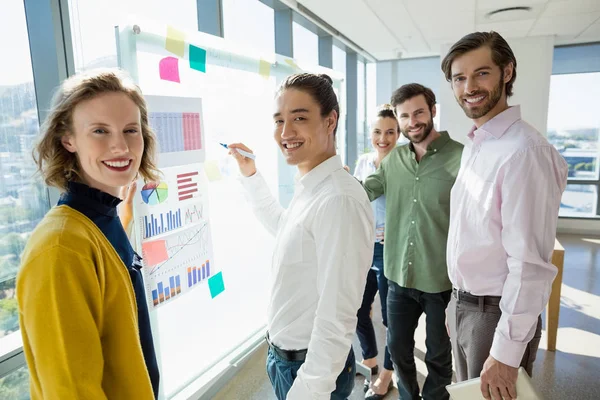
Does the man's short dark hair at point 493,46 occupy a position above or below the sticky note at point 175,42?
below

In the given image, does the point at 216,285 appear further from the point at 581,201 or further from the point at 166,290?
the point at 581,201

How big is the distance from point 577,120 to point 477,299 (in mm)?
5887

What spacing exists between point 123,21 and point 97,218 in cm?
92

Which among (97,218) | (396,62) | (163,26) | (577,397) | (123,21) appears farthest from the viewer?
(396,62)

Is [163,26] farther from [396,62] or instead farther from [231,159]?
[396,62]

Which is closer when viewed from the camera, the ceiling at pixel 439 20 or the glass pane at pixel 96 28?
the glass pane at pixel 96 28

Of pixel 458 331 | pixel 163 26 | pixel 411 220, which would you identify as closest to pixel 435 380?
pixel 458 331

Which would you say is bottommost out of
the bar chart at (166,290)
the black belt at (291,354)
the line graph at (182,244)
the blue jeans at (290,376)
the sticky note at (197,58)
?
the blue jeans at (290,376)

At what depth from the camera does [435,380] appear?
1.95 metres

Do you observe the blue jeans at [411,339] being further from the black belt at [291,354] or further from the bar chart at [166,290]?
the bar chart at [166,290]

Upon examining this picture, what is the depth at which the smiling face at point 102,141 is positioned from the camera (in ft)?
3.10

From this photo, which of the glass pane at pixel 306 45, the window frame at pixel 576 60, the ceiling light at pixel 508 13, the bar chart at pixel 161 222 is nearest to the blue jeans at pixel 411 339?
the bar chart at pixel 161 222

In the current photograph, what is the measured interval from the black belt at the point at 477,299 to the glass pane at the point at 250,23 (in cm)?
169

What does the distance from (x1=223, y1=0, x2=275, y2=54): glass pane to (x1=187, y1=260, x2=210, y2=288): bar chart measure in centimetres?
124
